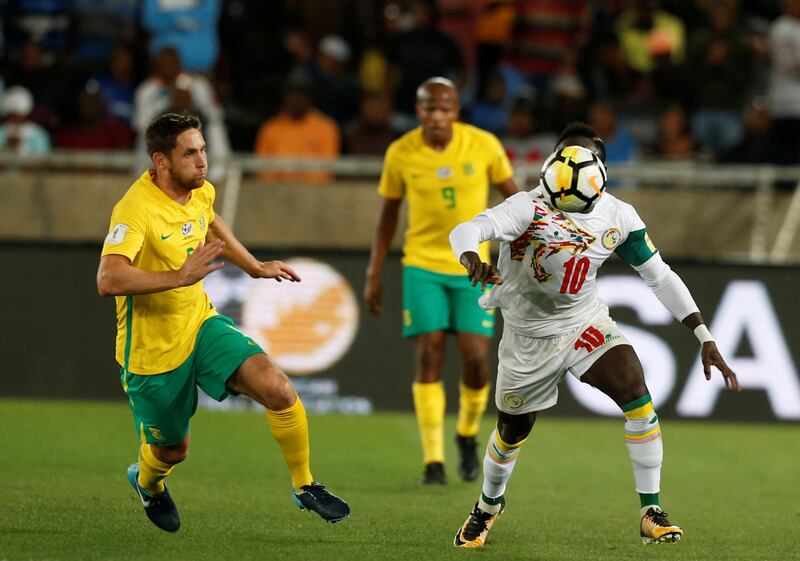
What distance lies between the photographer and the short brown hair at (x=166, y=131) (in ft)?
23.8

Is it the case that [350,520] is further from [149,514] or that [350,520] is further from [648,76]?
[648,76]

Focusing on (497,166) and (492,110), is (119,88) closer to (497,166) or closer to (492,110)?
(492,110)

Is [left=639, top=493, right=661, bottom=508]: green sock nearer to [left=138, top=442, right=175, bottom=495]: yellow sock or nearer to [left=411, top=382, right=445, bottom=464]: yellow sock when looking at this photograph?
[left=138, top=442, right=175, bottom=495]: yellow sock

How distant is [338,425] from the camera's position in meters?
12.8

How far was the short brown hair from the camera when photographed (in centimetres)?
725

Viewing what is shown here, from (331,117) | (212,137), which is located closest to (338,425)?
(212,137)

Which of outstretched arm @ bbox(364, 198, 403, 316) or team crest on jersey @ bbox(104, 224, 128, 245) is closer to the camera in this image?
team crest on jersey @ bbox(104, 224, 128, 245)

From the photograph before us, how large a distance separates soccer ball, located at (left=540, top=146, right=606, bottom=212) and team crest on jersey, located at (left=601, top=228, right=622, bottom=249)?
0.21 meters

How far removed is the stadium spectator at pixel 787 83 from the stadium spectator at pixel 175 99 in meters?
6.31

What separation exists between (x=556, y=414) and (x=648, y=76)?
18.8 ft

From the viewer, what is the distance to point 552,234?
7309 millimetres

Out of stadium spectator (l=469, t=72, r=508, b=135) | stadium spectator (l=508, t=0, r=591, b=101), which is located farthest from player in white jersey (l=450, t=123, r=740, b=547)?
stadium spectator (l=508, t=0, r=591, b=101)

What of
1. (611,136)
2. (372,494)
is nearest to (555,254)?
(372,494)

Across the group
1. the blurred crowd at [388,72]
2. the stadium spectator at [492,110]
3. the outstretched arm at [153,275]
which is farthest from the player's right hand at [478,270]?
the stadium spectator at [492,110]
